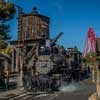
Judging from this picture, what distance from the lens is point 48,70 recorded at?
94.9ft

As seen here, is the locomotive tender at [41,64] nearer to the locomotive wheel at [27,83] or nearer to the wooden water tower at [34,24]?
the locomotive wheel at [27,83]

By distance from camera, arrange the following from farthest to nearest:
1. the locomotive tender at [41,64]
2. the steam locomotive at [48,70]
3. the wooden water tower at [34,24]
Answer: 1. the wooden water tower at [34,24]
2. the locomotive tender at [41,64]
3. the steam locomotive at [48,70]

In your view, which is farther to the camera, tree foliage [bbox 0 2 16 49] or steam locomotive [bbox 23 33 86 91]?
steam locomotive [bbox 23 33 86 91]

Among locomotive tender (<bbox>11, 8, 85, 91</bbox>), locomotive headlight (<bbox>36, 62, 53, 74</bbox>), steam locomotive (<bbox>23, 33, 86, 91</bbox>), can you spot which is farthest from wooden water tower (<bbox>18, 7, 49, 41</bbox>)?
locomotive headlight (<bbox>36, 62, 53, 74</bbox>)

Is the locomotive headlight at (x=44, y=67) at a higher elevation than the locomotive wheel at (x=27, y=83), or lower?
higher

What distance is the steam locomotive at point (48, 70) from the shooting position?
26562mm

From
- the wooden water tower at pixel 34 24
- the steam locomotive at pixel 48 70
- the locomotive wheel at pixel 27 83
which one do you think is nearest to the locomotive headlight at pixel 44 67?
the steam locomotive at pixel 48 70

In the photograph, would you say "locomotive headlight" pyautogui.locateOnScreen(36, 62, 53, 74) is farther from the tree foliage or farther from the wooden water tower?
the wooden water tower

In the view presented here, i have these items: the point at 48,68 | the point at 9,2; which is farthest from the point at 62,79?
the point at 9,2

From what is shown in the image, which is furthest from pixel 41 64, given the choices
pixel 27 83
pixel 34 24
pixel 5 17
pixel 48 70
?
pixel 34 24

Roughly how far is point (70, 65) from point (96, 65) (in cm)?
2226

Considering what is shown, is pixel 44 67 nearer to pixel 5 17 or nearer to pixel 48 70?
pixel 48 70

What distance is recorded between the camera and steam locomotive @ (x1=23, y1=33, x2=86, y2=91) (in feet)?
87.1

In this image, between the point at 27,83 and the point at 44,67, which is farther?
the point at 44,67
